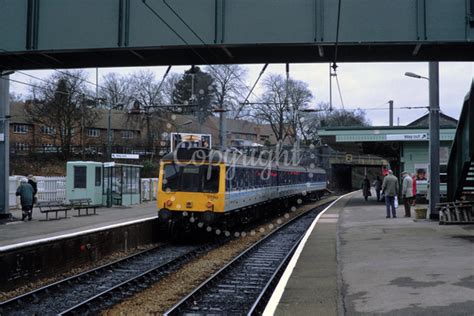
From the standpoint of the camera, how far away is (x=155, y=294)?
9.66 meters

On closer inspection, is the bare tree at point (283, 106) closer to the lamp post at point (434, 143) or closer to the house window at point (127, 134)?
the house window at point (127, 134)

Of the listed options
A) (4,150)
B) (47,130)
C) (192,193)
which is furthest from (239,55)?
(47,130)

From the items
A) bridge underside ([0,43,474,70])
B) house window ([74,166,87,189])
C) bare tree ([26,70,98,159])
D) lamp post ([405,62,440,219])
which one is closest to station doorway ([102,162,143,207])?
house window ([74,166,87,189])

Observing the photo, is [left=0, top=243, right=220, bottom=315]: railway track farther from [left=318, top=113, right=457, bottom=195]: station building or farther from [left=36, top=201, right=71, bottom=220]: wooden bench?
[left=318, top=113, right=457, bottom=195]: station building

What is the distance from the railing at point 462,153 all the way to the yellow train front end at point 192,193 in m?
6.46

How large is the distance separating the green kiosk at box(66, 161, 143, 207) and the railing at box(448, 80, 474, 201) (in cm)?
1478

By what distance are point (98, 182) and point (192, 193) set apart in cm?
1139

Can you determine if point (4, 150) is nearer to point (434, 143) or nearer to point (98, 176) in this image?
point (98, 176)

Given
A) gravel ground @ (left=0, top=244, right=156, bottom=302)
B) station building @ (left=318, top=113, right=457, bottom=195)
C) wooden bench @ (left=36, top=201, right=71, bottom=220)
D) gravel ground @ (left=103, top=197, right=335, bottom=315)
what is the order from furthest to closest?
station building @ (left=318, top=113, right=457, bottom=195)
wooden bench @ (left=36, top=201, right=71, bottom=220)
gravel ground @ (left=0, top=244, right=156, bottom=302)
gravel ground @ (left=103, top=197, right=335, bottom=315)

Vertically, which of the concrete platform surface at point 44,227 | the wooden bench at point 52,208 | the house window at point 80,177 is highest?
the house window at point 80,177

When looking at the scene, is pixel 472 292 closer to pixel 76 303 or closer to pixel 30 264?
pixel 76 303

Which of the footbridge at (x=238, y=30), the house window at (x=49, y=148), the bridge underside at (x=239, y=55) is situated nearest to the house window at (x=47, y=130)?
the house window at (x=49, y=148)

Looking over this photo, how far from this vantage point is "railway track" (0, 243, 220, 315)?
8.45 meters

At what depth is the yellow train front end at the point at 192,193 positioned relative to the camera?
51.8ft
